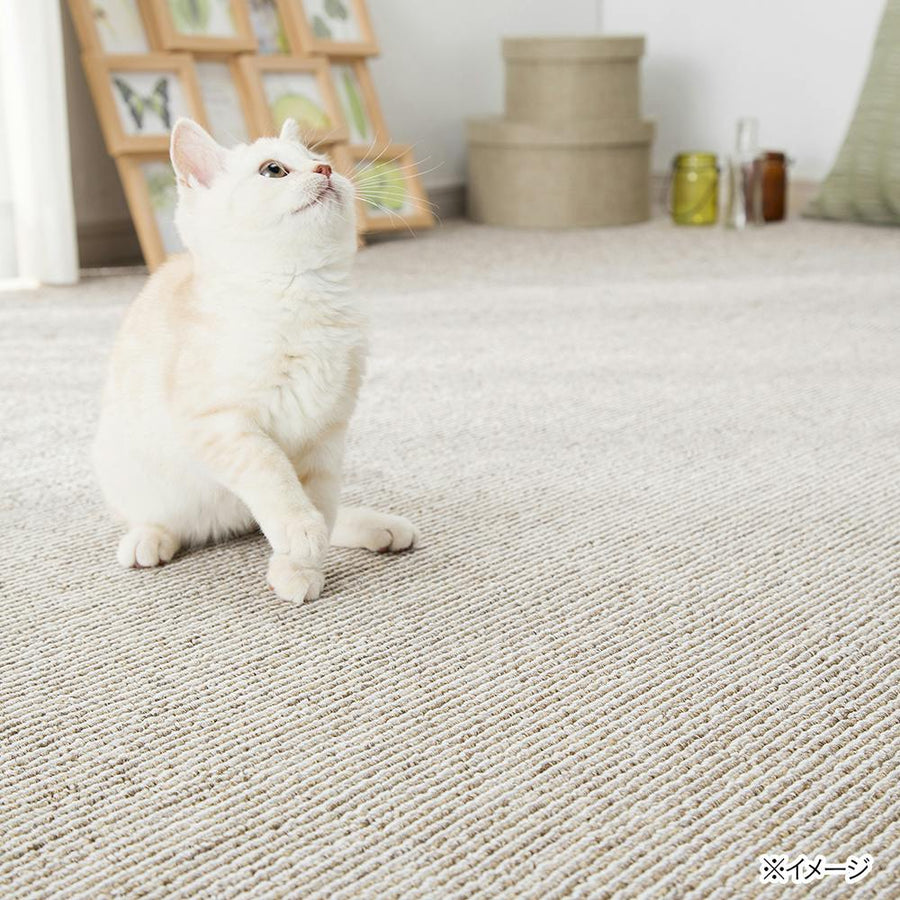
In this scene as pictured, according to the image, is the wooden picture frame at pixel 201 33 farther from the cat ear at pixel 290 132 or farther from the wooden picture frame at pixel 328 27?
the cat ear at pixel 290 132

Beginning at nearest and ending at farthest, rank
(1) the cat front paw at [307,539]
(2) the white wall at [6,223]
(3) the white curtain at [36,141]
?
(1) the cat front paw at [307,539] < (3) the white curtain at [36,141] < (2) the white wall at [6,223]

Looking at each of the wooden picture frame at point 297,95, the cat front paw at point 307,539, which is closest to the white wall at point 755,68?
the wooden picture frame at point 297,95

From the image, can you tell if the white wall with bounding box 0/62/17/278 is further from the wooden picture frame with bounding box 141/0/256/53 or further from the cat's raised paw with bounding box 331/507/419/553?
the cat's raised paw with bounding box 331/507/419/553

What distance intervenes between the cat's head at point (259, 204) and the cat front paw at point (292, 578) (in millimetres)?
265

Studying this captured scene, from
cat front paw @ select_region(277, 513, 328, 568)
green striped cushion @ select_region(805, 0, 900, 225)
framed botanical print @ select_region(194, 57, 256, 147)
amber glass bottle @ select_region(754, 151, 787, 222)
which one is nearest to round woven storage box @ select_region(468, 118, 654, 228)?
amber glass bottle @ select_region(754, 151, 787, 222)

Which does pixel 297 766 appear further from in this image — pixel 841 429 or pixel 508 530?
pixel 841 429

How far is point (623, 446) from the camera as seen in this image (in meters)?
1.56

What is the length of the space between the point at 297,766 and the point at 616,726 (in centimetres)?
23

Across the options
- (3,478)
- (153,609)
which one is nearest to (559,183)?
(3,478)

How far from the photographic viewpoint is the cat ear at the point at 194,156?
109cm

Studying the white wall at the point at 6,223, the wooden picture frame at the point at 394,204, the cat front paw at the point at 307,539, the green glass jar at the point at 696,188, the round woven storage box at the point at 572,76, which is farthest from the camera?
the green glass jar at the point at 696,188

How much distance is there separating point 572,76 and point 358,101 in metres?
0.60

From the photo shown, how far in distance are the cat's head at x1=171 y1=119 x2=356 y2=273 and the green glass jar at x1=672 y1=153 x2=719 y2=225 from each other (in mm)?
2535

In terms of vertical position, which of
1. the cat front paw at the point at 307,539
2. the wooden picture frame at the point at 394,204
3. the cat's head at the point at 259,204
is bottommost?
the cat front paw at the point at 307,539
